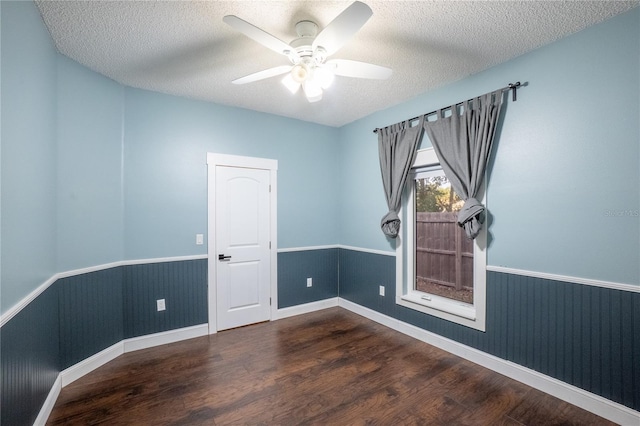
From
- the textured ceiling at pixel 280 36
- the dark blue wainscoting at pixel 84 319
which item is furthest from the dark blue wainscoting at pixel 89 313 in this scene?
the textured ceiling at pixel 280 36

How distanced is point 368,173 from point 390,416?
2724 mm

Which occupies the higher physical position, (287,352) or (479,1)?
(479,1)

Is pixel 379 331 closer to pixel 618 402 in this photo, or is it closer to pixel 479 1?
pixel 618 402

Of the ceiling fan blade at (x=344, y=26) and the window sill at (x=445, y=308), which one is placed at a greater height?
the ceiling fan blade at (x=344, y=26)

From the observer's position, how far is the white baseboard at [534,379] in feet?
6.15

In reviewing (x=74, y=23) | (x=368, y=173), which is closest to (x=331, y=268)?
(x=368, y=173)

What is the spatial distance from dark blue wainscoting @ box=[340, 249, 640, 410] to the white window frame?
0.25ft

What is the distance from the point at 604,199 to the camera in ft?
6.37

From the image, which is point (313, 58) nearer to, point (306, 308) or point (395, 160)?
point (395, 160)

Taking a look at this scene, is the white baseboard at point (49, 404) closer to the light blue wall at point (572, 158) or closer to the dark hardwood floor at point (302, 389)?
the dark hardwood floor at point (302, 389)

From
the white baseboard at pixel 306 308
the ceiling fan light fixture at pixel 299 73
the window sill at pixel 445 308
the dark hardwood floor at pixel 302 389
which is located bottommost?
the dark hardwood floor at pixel 302 389

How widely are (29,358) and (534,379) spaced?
3493 mm

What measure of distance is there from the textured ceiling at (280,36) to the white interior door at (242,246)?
1091 millimetres

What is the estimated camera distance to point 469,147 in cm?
264
